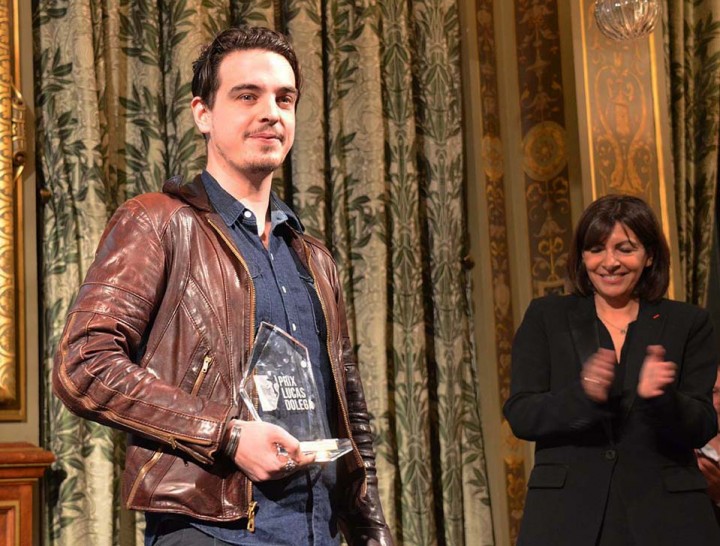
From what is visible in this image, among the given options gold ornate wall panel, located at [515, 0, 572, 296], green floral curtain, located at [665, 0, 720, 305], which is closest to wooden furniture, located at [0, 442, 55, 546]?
gold ornate wall panel, located at [515, 0, 572, 296]

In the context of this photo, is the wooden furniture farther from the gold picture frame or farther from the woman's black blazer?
the woman's black blazer

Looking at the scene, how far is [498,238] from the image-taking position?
4020mm

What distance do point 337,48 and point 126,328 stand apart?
233 centimetres

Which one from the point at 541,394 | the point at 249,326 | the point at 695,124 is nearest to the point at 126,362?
the point at 249,326

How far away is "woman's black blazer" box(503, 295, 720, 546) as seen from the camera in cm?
240

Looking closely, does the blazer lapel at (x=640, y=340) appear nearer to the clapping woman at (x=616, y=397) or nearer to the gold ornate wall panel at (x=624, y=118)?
Answer: the clapping woman at (x=616, y=397)

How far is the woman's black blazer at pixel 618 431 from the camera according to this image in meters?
2.40

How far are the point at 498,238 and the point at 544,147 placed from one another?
1.26 feet

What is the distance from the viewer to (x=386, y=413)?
354 cm

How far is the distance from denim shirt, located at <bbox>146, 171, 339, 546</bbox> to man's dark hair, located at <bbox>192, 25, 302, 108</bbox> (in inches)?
5.4

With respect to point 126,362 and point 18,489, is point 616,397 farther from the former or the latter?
point 18,489

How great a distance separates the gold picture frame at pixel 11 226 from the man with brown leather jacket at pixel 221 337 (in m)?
1.37

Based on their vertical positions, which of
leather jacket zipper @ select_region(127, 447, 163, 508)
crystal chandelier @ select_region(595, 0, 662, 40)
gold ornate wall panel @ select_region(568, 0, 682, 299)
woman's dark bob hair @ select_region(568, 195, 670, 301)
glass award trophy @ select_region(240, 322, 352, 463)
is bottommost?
leather jacket zipper @ select_region(127, 447, 163, 508)

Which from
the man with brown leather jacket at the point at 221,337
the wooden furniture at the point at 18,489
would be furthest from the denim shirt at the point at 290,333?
the wooden furniture at the point at 18,489
